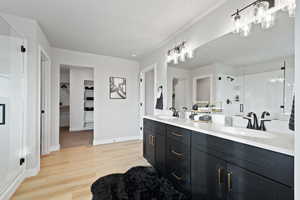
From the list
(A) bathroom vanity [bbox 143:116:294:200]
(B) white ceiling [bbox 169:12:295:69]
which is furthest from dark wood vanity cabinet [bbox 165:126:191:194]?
(B) white ceiling [bbox 169:12:295:69]

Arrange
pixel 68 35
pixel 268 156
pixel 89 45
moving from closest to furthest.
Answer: pixel 268 156, pixel 68 35, pixel 89 45

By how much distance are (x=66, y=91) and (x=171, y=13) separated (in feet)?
20.4

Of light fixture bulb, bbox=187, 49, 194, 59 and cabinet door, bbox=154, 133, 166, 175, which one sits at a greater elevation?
light fixture bulb, bbox=187, 49, 194, 59

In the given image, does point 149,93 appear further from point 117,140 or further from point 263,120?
point 263,120

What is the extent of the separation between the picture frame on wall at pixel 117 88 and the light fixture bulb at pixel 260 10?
329 centimetres

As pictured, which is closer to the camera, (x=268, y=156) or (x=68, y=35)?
(x=268, y=156)

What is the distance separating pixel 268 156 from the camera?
35.0 inches

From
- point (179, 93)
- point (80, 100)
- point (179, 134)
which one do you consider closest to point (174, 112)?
point (179, 93)

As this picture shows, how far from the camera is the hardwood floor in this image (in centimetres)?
176

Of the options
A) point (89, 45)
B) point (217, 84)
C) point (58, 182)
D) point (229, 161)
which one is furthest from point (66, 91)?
point (229, 161)

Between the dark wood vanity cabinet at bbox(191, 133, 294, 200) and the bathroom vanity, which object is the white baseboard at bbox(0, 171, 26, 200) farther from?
the dark wood vanity cabinet at bbox(191, 133, 294, 200)

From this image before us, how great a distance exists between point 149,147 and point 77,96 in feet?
14.3

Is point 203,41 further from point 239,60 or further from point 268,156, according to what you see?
point 268,156

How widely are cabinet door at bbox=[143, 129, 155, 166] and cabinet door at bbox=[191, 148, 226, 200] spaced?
1002 mm
